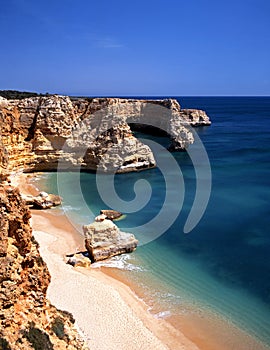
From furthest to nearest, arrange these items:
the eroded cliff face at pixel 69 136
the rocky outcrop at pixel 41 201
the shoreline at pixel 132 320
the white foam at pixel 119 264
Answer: the eroded cliff face at pixel 69 136 < the rocky outcrop at pixel 41 201 < the white foam at pixel 119 264 < the shoreline at pixel 132 320

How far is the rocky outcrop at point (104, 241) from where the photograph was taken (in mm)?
17438

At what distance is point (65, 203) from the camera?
87.1 feet

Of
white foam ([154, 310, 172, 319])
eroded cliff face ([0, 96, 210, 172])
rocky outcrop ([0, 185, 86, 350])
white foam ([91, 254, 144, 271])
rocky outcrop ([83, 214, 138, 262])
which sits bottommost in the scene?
white foam ([154, 310, 172, 319])

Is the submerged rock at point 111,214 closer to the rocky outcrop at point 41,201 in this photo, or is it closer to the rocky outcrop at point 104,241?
the rocky outcrop at point 41,201

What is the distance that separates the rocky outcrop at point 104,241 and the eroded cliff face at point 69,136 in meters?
16.2

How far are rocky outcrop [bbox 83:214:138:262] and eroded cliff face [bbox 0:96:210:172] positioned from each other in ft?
53.3

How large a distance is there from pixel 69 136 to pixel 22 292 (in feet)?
90.5

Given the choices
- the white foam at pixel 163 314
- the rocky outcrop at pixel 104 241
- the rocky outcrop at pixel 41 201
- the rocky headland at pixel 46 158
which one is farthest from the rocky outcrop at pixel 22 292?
the rocky outcrop at pixel 41 201

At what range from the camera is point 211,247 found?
19.4m

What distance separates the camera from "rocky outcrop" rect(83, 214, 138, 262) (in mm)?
17438

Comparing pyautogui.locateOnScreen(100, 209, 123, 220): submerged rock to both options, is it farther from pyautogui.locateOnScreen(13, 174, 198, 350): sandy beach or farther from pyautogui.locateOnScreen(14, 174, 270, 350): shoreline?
pyautogui.locateOnScreen(14, 174, 270, 350): shoreline

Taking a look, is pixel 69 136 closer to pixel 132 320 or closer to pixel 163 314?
pixel 163 314

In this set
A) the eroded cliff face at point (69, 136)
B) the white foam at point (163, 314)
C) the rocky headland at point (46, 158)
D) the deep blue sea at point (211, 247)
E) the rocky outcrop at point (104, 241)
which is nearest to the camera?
the rocky headland at point (46, 158)

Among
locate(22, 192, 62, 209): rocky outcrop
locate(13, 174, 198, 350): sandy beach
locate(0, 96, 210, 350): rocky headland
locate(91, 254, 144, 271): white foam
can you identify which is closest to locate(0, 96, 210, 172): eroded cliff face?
locate(0, 96, 210, 350): rocky headland
